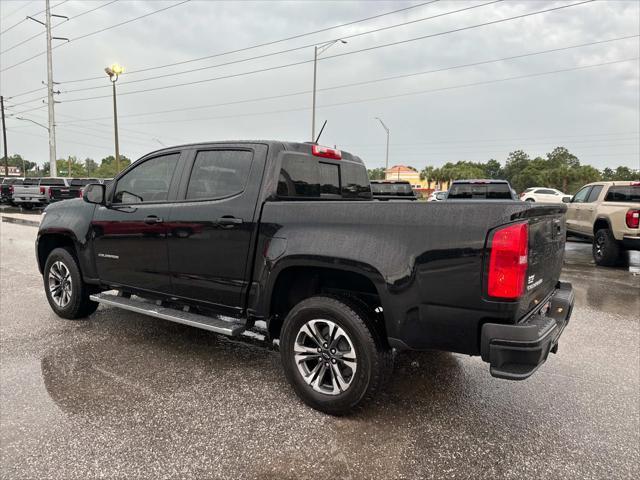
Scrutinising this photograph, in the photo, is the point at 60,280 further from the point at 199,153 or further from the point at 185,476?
the point at 185,476

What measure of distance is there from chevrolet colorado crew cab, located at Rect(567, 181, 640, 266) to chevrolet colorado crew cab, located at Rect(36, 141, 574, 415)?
6763 mm

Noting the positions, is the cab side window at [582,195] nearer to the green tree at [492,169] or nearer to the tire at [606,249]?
the tire at [606,249]

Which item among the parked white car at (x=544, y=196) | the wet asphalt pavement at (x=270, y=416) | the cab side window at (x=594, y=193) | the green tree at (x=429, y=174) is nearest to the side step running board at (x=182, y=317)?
the wet asphalt pavement at (x=270, y=416)

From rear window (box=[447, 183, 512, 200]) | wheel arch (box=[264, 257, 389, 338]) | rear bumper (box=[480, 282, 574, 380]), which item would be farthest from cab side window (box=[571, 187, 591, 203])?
rear bumper (box=[480, 282, 574, 380])

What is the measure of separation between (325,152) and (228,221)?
1.13m

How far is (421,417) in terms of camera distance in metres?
3.20

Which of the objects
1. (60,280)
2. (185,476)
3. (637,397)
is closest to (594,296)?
(637,397)

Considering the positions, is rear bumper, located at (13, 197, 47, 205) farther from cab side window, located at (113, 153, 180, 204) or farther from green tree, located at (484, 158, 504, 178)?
green tree, located at (484, 158, 504, 178)

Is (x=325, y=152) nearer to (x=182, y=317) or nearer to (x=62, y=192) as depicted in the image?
(x=182, y=317)

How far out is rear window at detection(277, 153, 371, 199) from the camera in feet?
12.3

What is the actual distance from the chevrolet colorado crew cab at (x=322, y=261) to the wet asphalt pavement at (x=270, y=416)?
15.7 inches

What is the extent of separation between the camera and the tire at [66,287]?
16.7ft

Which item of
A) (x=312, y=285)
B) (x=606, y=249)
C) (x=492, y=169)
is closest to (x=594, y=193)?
(x=606, y=249)

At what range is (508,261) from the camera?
2562 mm
